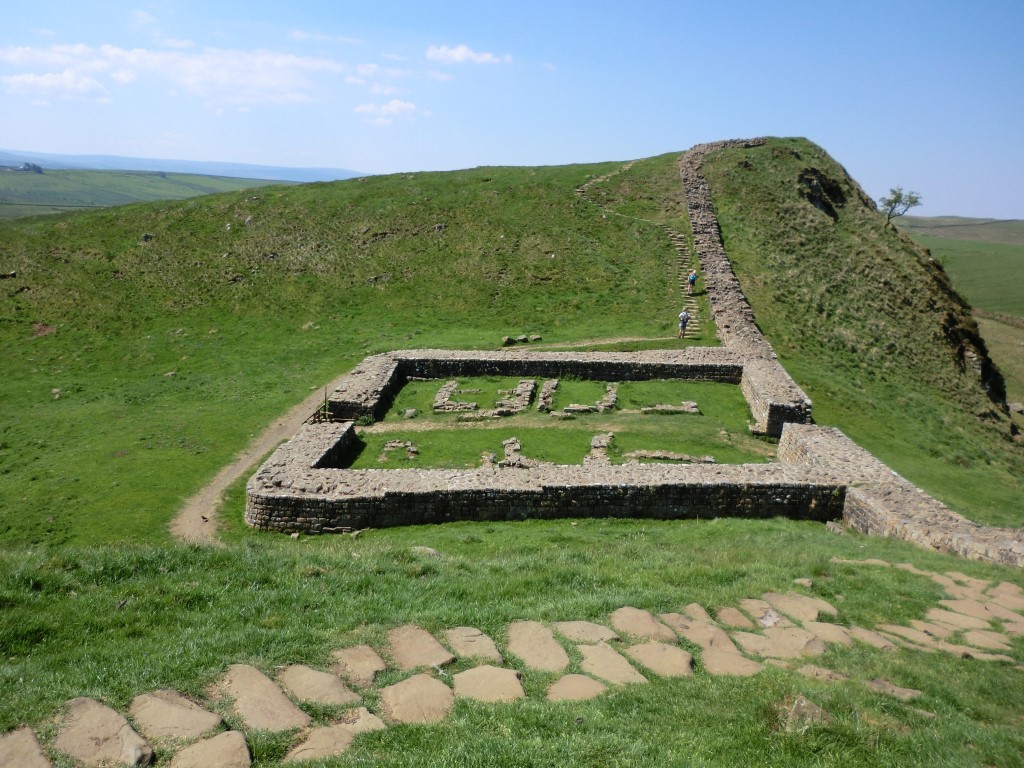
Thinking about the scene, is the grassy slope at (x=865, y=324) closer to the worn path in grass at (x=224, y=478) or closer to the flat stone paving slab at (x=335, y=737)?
the flat stone paving slab at (x=335, y=737)

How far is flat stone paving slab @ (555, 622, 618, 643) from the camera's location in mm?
8352

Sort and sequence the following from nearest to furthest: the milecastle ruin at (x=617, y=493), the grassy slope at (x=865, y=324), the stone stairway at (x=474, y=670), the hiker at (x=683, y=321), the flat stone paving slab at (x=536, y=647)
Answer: the stone stairway at (x=474, y=670), the flat stone paving slab at (x=536, y=647), the milecastle ruin at (x=617, y=493), the grassy slope at (x=865, y=324), the hiker at (x=683, y=321)

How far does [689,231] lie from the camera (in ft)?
150

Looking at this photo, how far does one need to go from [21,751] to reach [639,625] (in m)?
6.81

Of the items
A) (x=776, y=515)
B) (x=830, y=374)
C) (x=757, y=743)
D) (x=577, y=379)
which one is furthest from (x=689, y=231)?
(x=757, y=743)

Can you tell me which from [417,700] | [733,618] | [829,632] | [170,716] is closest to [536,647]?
[417,700]

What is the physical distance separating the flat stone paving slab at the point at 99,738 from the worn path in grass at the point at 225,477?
7293 millimetres

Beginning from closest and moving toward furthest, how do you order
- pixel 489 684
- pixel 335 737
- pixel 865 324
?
1. pixel 335 737
2. pixel 489 684
3. pixel 865 324

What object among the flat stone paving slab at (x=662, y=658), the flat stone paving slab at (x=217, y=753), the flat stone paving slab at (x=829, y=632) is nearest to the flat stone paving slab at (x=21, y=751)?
the flat stone paving slab at (x=217, y=753)

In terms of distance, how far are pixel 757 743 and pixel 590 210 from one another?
150 feet

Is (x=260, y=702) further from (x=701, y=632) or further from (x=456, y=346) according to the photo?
(x=456, y=346)

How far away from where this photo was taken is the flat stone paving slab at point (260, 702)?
20.3 ft

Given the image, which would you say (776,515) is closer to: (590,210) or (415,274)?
(415,274)

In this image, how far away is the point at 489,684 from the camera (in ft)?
23.5
